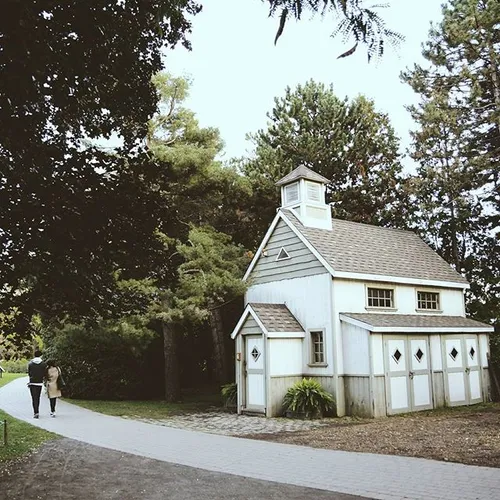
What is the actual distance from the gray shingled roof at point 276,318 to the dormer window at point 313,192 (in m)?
4.26

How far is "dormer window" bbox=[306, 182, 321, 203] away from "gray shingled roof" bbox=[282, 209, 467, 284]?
0.99 meters

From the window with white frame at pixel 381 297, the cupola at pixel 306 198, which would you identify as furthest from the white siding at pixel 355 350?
the cupola at pixel 306 198

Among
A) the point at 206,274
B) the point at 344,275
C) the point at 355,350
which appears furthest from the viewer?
the point at 206,274

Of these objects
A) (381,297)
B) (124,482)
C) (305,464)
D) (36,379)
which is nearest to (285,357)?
(381,297)

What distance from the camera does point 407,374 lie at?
17297 mm

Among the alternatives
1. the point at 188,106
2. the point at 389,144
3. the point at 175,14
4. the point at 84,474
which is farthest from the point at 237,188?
the point at 175,14

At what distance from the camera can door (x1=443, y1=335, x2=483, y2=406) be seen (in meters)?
18.7

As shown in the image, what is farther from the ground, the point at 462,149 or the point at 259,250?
the point at 462,149

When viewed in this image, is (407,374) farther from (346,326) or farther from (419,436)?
(419,436)

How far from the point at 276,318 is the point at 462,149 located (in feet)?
51.6

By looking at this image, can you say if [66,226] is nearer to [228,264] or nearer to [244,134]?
[228,264]

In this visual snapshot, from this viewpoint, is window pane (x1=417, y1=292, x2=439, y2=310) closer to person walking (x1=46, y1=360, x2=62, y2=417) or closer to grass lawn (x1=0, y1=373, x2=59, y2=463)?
person walking (x1=46, y1=360, x2=62, y2=417)

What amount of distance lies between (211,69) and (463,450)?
312 inches

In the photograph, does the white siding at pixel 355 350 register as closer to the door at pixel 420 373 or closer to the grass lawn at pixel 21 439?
the door at pixel 420 373
